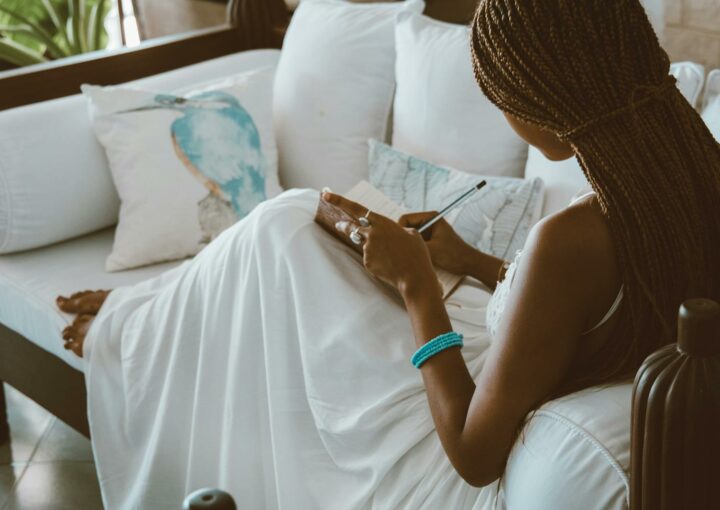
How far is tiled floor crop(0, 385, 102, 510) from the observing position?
2.08 meters

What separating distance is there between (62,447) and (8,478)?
150mm

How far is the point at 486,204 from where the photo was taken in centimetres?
193

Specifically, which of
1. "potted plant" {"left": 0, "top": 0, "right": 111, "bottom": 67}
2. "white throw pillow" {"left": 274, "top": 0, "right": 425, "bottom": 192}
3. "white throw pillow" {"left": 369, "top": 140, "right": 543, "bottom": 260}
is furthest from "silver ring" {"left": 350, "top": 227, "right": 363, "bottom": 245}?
"potted plant" {"left": 0, "top": 0, "right": 111, "bottom": 67}

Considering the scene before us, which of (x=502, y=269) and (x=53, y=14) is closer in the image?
(x=502, y=269)

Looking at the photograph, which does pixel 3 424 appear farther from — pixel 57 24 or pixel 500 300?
pixel 57 24

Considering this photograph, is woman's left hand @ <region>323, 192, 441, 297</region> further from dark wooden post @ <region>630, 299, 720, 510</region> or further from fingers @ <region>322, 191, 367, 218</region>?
dark wooden post @ <region>630, 299, 720, 510</region>

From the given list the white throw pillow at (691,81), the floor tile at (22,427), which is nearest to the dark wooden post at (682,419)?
the white throw pillow at (691,81)

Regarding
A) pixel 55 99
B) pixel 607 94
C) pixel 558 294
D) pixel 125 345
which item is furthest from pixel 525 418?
pixel 55 99

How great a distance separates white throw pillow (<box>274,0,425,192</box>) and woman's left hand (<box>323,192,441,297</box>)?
86cm

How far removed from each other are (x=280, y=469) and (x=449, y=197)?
0.76 metres

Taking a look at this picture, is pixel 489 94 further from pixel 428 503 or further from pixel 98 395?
pixel 98 395

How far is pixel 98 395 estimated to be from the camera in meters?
1.73

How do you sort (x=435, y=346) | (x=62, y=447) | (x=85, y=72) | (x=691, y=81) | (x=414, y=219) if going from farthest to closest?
1. (x=85, y=72)
2. (x=62, y=447)
3. (x=691, y=81)
4. (x=414, y=219)
5. (x=435, y=346)

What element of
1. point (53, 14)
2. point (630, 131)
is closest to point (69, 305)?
point (630, 131)
